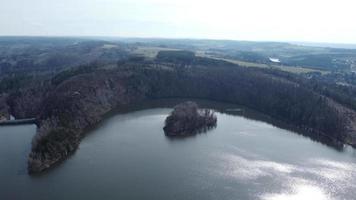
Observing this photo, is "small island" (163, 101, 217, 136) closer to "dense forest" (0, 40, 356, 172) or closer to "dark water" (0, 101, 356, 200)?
"dark water" (0, 101, 356, 200)

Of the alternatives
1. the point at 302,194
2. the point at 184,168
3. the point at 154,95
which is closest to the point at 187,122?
the point at 184,168

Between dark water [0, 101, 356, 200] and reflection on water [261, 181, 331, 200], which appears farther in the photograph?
dark water [0, 101, 356, 200]

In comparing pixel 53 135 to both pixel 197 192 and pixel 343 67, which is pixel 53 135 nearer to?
pixel 197 192

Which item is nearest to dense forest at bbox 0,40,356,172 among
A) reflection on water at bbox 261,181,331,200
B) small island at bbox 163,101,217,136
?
small island at bbox 163,101,217,136

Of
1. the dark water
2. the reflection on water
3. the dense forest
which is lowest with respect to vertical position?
the dark water

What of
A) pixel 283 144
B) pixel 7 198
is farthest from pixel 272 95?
pixel 7 198
